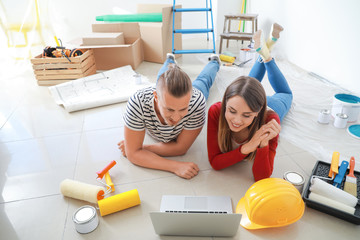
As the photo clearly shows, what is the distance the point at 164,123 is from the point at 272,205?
63 centimetres

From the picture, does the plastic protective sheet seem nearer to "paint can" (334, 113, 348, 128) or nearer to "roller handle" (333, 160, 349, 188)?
"paint can" (334, 113, 348, 128)

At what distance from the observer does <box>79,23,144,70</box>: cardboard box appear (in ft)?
8.87

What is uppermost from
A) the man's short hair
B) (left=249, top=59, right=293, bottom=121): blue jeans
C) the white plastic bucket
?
A: the man's short hair

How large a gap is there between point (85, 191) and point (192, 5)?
3351mm

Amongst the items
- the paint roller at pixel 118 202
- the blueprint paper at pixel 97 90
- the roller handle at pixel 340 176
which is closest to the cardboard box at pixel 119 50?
the blueprint paper at pixel 97 90

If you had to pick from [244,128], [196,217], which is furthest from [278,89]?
[196,217]

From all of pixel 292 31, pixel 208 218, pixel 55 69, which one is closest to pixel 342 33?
pixel 292 31

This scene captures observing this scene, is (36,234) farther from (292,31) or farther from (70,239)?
(292,31)

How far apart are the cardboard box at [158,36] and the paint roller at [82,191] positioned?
6.70 ft

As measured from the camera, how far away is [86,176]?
52.6 inches

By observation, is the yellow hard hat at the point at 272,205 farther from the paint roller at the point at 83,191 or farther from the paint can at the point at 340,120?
the paint can at the point at 340,120

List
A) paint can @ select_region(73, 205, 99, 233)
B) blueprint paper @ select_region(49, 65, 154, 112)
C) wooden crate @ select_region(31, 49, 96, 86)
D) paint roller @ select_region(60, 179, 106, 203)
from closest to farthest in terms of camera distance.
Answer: paint can @ select_region(73, 205, 99, 233) → paint roller @ select_region(60, 179, 106, 203) → blueprint paper @ select_region(49, 65, 154, 112) → wooden crate @ select_region(31, 49, 96, 86)

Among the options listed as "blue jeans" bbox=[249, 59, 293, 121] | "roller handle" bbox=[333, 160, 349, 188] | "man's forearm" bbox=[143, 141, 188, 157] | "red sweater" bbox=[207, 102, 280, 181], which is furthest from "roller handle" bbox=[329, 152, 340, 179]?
"man's forearm" bbox=[143, 141, 188, 157]

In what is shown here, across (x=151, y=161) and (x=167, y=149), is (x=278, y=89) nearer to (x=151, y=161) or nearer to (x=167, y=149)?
(x=167, y=149)
